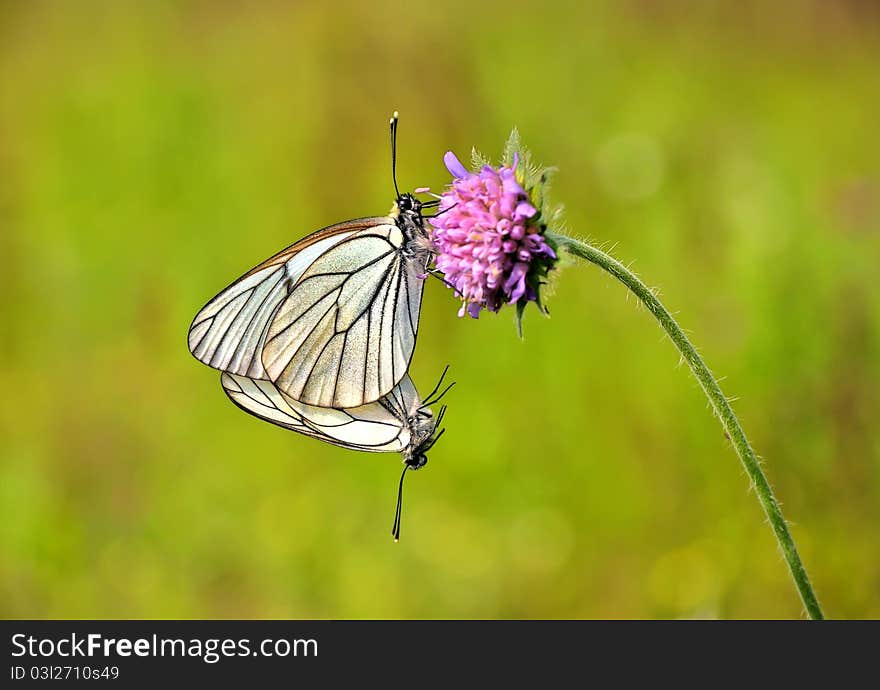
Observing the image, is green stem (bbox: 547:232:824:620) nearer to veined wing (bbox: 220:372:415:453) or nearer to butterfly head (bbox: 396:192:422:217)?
butterfly head (bbox: 396:192:422:217)

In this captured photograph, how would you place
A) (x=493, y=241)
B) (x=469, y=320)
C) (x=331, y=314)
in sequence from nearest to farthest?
(x=493, y=241), (x=331, y=314), (x=469, y=320)

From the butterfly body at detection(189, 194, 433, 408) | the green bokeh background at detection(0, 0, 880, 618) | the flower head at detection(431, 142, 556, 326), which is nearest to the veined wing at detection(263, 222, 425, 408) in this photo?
the butterfly body at detection(189, 194, 433, 408)

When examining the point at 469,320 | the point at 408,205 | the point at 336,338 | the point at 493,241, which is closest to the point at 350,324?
the point at 336,338

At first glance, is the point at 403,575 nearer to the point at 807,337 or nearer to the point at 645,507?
the point at 645,507

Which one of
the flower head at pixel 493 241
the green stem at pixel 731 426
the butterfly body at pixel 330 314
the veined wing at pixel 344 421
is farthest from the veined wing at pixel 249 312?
the green stem at pixel 731 426

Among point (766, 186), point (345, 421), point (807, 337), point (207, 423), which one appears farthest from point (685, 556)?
point (207, 423)

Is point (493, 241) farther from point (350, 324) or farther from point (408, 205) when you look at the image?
point (350, 324)
